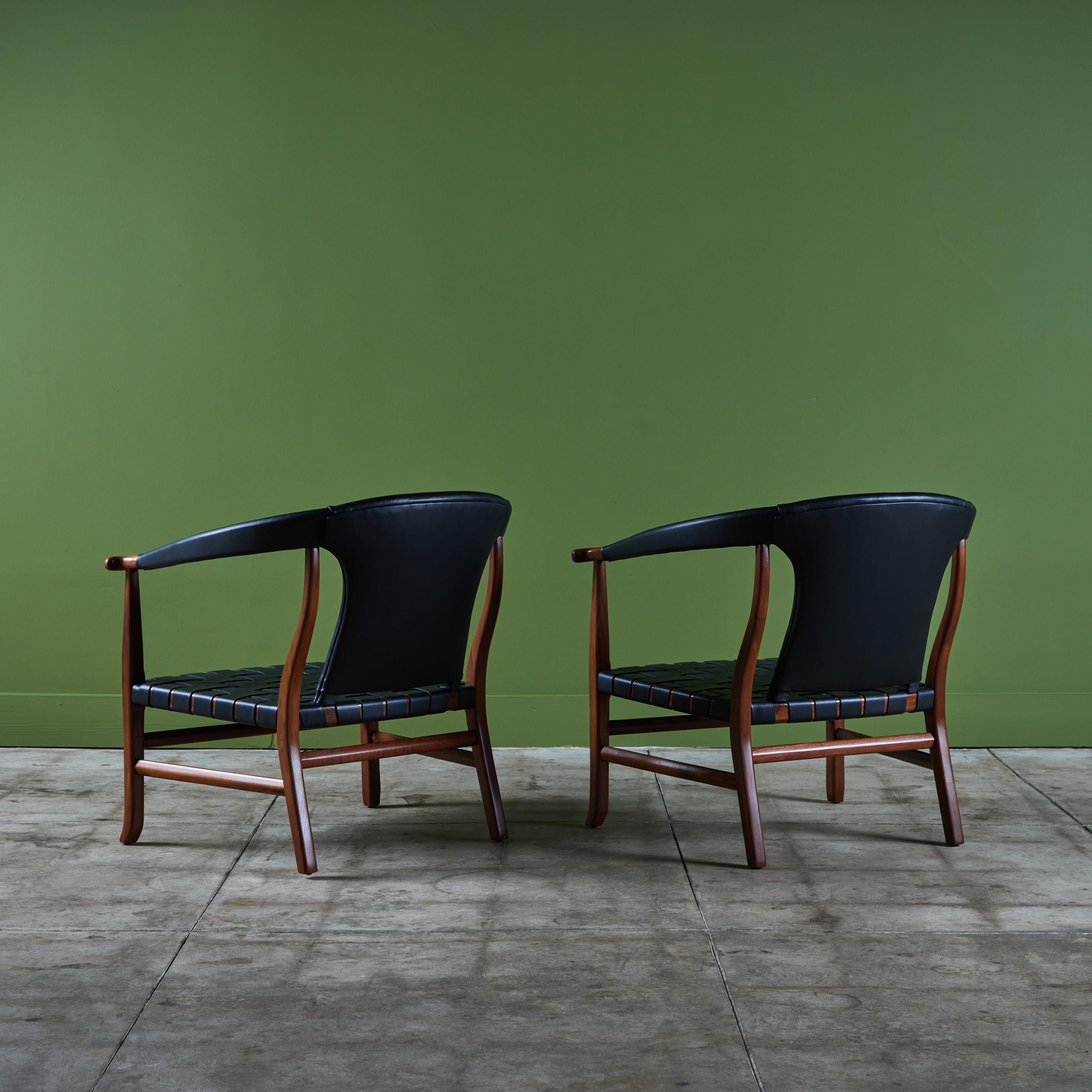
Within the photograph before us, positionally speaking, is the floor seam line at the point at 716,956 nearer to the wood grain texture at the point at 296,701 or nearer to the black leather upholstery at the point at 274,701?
the black leather upholstery at the point at 274,701

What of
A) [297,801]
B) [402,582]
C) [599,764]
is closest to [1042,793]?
[599,764]

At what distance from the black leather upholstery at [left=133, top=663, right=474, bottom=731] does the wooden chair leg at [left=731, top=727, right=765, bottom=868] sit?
0.61 metres

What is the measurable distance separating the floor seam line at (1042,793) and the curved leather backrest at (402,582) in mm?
1540

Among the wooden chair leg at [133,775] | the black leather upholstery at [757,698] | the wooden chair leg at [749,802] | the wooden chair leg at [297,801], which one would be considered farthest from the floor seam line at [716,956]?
the wooden chair leg at [133,775]

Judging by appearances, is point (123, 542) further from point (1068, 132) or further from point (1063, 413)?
point (1068, 132)

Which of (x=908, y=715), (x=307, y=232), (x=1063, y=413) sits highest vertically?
(x=307, y=232)

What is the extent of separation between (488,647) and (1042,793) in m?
1.57

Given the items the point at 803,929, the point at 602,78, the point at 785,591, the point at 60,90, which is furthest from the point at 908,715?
the point at 60,90

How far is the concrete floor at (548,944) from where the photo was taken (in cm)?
146

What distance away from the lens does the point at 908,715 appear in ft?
12.0

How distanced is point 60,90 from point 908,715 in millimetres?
3407

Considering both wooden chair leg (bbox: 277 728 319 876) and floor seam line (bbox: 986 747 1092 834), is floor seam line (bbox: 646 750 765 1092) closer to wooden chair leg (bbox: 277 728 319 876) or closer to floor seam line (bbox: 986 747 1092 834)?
wooden chair leg (bbox: 277 728 319 876)

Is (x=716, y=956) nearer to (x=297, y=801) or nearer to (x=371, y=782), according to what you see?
(x=297, y=801)

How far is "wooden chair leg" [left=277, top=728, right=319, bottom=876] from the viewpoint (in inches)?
86.6
